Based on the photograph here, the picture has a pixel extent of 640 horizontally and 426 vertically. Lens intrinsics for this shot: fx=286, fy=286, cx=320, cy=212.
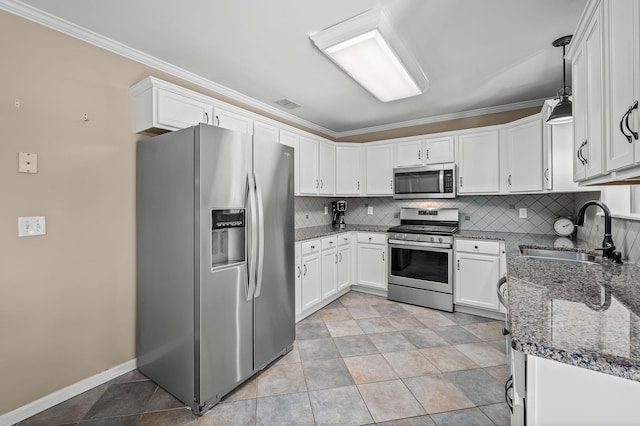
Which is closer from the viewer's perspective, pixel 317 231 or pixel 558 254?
pixel 558 254

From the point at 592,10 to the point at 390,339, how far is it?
8.81 feet

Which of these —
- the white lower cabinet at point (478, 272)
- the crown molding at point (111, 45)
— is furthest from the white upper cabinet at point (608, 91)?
the crown molding at point (111, 45)

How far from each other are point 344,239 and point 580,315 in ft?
A: 10.3

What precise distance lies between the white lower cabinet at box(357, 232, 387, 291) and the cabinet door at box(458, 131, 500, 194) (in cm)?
127

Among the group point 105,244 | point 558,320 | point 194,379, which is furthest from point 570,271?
point 105,244

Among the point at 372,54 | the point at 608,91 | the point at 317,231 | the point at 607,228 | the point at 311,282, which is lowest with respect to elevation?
the point at 311,282

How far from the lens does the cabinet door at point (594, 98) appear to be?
3.81 ft

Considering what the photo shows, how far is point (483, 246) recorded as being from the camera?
326cm

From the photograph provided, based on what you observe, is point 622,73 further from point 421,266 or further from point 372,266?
point 372,266

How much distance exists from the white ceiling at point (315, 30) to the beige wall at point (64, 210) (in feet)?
1.18

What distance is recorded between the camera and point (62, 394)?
6.41ft

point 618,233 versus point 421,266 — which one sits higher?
point 618,233

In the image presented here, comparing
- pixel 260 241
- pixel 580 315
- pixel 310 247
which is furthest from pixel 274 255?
pixel 580 315

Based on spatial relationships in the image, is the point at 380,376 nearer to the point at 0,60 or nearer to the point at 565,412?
the point at 565,412
